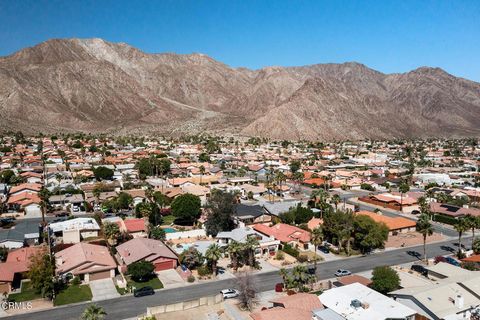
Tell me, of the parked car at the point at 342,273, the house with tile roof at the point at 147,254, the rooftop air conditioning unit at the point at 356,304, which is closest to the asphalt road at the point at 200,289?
the parked car at the point at 342,273

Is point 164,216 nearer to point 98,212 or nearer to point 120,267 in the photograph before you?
point 98,212

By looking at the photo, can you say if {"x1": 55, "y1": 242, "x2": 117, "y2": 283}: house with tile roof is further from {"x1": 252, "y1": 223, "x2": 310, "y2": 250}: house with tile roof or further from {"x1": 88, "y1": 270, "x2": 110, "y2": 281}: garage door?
{"x1": 252, "y1": 223, "x2": 310, "y2": 250}: house with tile roof

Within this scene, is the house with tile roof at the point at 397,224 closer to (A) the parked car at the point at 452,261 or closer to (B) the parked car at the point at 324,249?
(B) the parked car at the point at 324,249

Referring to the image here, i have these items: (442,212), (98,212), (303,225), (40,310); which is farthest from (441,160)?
(40,310)

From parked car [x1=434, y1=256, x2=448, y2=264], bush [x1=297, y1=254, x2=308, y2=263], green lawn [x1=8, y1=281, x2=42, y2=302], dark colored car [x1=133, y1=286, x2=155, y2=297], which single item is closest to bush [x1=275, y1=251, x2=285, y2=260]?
bush [x1=297, y1=254, x2=308, y2=263]

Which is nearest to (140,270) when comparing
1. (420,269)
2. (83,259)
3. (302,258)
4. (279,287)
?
(83,259)
